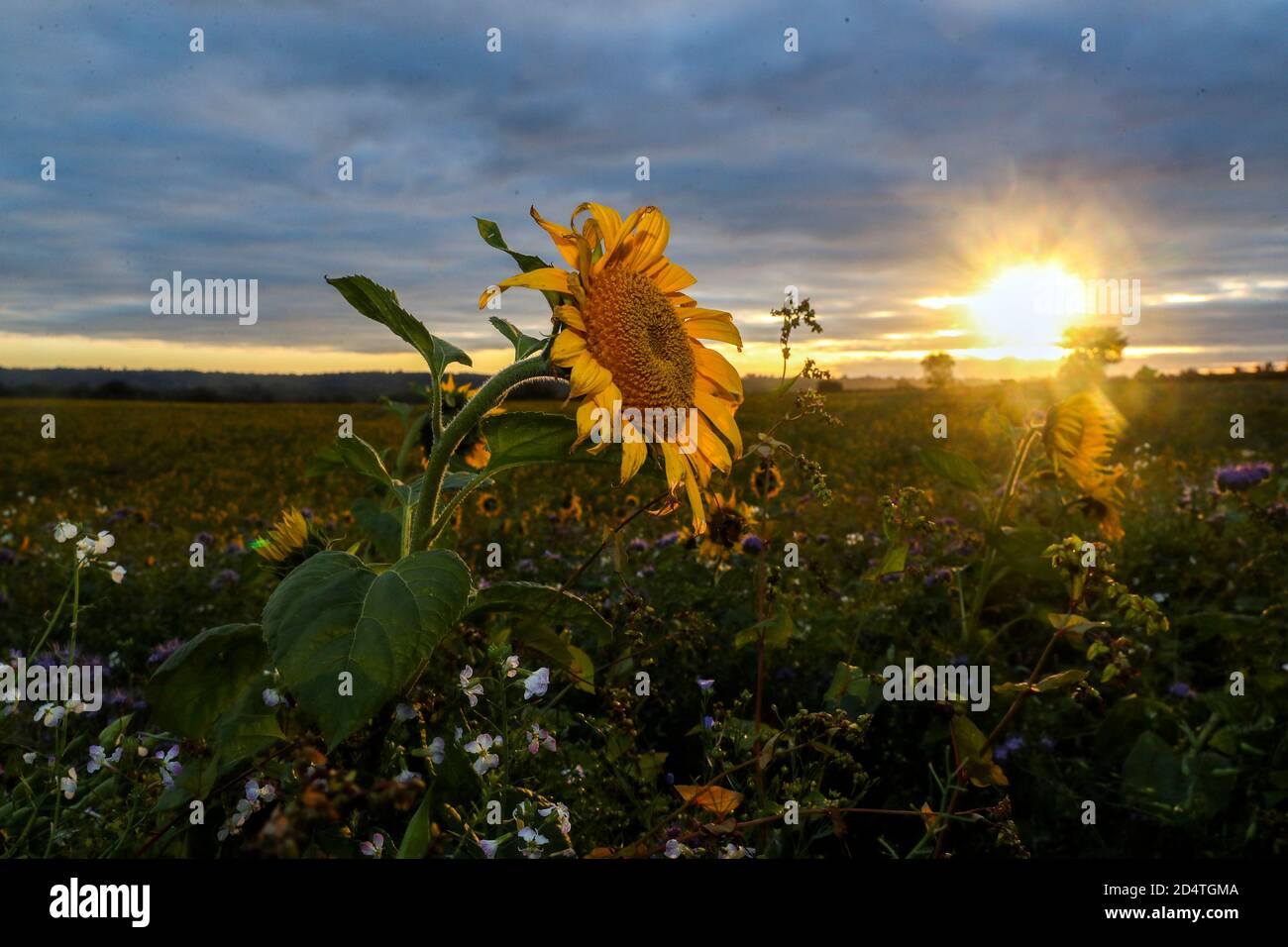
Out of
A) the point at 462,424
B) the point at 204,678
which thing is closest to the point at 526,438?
the point at 462,424

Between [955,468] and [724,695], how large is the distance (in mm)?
1388

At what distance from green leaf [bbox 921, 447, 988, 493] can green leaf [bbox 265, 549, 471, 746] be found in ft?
7.22

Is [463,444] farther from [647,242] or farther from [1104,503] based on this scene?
[1104,503]

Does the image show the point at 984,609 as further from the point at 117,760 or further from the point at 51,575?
the point at 51,575

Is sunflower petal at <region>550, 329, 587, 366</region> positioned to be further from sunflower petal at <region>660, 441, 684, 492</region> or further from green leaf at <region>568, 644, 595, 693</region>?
green leaf at <region>568, 644, 595, 693</region>

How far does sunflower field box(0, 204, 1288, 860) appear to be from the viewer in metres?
2.07

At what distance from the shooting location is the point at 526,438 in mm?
2086

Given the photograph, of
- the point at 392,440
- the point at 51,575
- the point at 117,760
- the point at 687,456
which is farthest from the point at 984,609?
the point at 392,440

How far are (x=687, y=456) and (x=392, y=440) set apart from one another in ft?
53.7

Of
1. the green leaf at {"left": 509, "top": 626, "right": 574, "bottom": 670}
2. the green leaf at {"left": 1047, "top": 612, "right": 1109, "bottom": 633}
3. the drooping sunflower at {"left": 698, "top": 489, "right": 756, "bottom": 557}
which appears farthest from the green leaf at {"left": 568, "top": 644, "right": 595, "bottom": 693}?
the green leaf at {"left": 1047, "top": 612, "right": 1109, "bottom": 633}

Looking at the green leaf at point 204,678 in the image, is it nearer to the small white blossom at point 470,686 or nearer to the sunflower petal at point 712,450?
the small white blossom at point 470,686

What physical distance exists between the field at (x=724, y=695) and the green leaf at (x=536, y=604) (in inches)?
0.4

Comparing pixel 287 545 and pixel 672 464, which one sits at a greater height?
pixel 672 464

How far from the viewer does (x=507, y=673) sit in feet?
7.13
